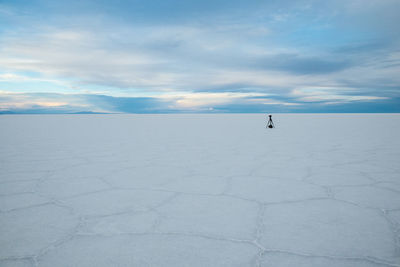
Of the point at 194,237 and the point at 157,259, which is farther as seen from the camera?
the point at 194,237

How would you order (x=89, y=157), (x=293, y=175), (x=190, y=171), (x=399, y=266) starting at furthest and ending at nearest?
1. (x=89, y=157)
2. (x=190, y=171)
3. (x=293, y=175)
4. (x=399, y=266)

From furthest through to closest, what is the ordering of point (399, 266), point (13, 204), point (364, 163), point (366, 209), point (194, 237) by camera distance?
1. point (364, 163)
2. point (13, 204)
3. point (366, 209)
4. point (194, 237)
5. point (399, 266)

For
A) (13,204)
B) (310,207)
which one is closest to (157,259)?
(310,207)

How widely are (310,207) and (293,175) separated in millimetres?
953

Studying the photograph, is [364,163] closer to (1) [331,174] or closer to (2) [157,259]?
(1) [331,174]

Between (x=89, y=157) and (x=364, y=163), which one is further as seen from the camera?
(x=89, y=157)

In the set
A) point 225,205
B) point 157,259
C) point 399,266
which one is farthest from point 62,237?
point 399,266

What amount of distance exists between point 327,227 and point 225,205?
2.11ft

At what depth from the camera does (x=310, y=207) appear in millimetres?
1905

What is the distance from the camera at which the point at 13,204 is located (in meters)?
1.99

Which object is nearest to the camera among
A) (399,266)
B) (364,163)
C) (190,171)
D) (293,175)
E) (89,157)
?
(399,266)

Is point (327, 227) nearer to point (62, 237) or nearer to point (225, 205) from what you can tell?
point (225, 205)

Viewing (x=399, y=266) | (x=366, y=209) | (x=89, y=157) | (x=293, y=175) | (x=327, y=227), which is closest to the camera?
(x=399, y=266)

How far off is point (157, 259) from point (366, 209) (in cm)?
140
